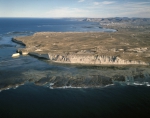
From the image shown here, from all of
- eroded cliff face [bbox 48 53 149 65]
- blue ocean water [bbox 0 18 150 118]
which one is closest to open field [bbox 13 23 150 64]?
eroded cliff face [bbox 48 53 149 65]

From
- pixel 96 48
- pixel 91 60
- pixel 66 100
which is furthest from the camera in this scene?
pixel 96 48

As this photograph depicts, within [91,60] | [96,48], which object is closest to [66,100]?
[91,60]

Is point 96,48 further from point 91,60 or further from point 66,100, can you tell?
point 66,100

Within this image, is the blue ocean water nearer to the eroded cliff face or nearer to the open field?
the eroded cliff face

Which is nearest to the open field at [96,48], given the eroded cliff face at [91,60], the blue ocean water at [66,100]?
the eroded cliff face at [91,60]

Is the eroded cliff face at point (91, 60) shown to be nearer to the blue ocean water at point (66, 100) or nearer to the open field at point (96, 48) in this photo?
the open field at point (96, 48)

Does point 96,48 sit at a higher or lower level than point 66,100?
higher

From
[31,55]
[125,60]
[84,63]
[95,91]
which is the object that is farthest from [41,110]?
[31,55]

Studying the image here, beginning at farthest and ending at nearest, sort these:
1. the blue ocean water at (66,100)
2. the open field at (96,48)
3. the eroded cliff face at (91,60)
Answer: the open field at (96,48) < the eroded cliff face at (91,60) < the blue ocean water at (66,100)

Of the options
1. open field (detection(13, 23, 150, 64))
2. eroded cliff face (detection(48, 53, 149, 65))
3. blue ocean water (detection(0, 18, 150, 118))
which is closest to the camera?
blue ocean water (detection(0, 18, 150, 118))

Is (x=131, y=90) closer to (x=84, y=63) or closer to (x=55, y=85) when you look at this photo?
(x=55, y=85)

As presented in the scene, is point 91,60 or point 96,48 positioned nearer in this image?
point 91,60
